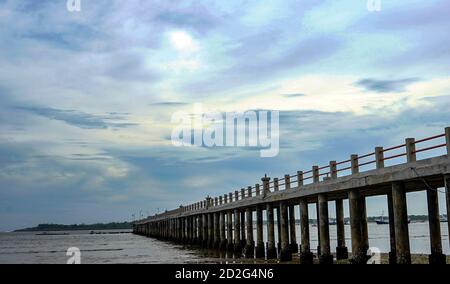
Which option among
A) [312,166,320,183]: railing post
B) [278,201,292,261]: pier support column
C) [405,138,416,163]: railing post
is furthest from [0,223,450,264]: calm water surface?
[405,138,416,163]: railing post

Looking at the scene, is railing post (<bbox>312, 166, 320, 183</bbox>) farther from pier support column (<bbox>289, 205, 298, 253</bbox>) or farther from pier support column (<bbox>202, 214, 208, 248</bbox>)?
pier support column (<bbox>202, 214, 208, 248</bbox>)

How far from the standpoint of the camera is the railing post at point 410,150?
1911 centimetres

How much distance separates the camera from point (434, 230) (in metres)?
21.8

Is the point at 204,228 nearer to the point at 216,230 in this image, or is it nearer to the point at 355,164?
the point at 216,230

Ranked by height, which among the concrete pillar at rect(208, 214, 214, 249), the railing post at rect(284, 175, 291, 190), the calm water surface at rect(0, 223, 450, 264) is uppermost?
the railing post at rect(284, 175, 291, 190)

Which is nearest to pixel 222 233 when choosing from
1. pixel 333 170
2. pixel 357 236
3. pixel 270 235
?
pixel 270 235

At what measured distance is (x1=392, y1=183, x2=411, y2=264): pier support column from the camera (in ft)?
63.8

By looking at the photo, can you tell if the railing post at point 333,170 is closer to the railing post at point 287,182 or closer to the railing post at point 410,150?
the railing post at point 287,182

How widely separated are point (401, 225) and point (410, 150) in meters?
2.63

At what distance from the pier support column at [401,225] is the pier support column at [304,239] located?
300 inches

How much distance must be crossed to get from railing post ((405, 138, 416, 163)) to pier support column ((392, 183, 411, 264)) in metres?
1.28
